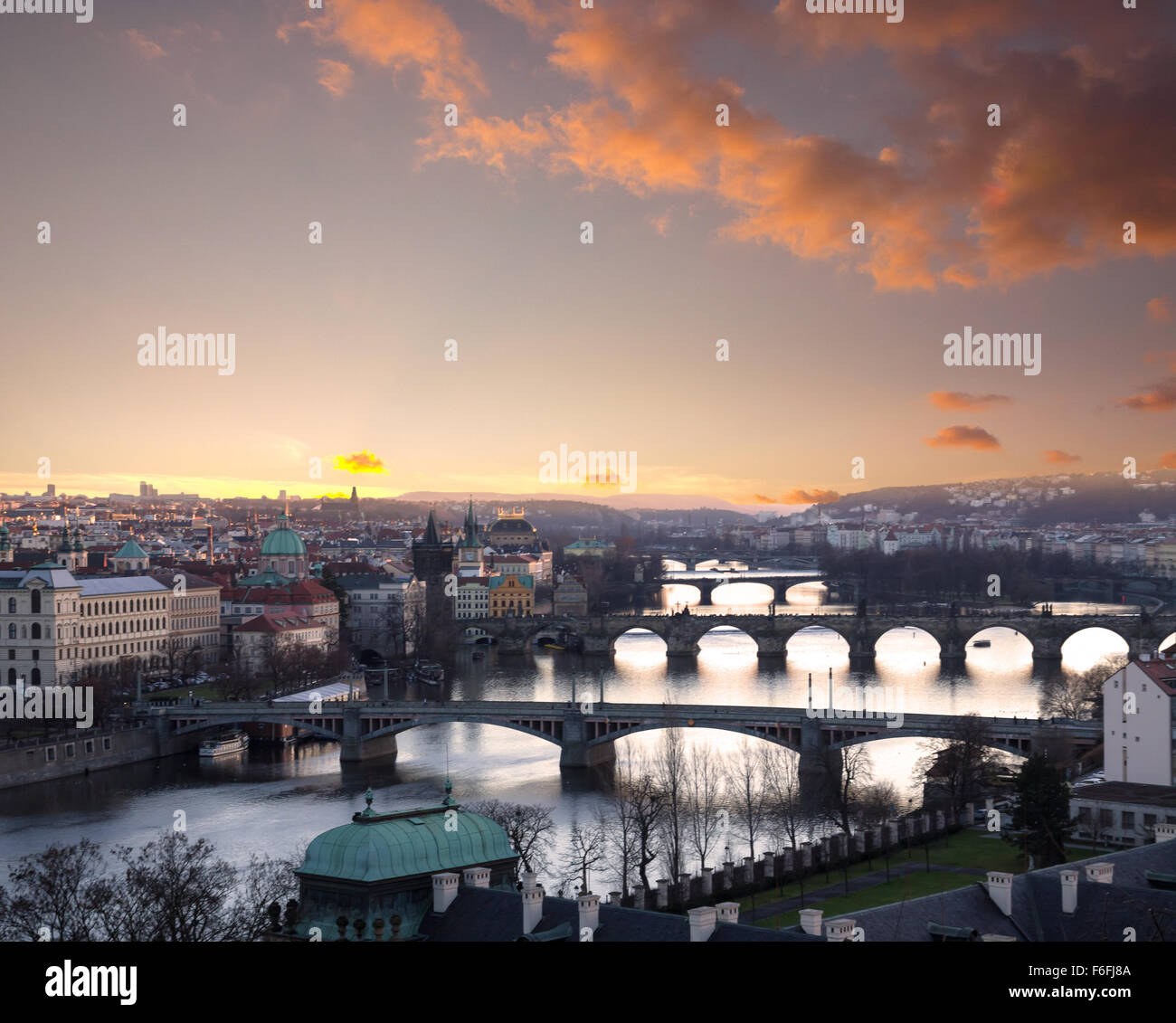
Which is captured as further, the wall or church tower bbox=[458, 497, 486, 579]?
church tower bbox=[458, 497, 486, 579]

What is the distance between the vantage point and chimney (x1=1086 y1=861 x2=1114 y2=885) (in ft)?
42.8

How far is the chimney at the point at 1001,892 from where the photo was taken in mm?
12484

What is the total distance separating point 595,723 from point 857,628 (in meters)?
27.0

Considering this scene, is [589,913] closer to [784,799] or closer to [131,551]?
[784,799]

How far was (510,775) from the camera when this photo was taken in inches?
1240

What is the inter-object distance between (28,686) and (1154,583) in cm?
6798

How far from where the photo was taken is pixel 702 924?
11125 mm

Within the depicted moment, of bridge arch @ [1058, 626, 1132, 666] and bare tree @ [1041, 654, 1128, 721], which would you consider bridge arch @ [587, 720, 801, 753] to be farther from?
bridge arch @ [1058, 626, 1132, 666]

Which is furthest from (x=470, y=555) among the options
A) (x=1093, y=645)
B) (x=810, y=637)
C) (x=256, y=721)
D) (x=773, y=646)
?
(x=256, y=721)

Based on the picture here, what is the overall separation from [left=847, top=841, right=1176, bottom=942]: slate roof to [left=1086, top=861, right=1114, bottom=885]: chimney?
0.08 metres

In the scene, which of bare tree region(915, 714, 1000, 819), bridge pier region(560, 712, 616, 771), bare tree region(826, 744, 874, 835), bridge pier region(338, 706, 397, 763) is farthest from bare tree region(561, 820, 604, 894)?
bridge pier region(338, 706, 397, 763)

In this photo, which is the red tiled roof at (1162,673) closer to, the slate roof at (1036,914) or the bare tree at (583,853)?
the bare tree at (583,853)
